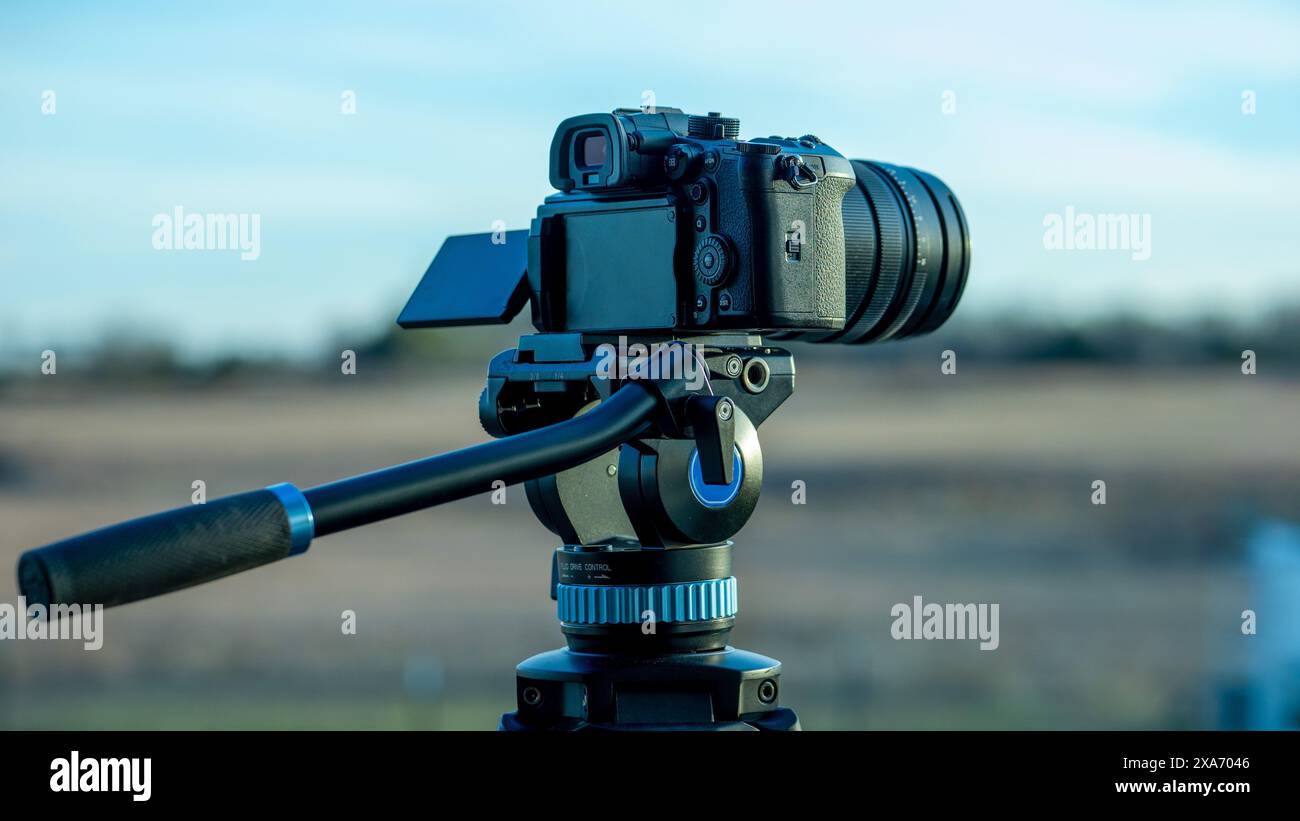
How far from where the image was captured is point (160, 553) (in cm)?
103

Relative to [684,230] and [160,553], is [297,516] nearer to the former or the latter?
[160,553]

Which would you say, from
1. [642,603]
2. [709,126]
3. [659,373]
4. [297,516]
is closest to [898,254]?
[709,126]

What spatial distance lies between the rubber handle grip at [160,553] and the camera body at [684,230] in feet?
1.64

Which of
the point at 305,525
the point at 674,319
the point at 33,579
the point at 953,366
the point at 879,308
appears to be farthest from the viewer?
the point at 953,366

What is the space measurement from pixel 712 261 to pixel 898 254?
36 centimetres

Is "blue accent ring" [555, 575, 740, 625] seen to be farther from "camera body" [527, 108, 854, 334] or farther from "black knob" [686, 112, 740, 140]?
"black knob" [686, 112, 740, 140]

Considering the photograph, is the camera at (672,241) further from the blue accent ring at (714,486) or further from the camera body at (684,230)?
the blue accent ring at (714,486)

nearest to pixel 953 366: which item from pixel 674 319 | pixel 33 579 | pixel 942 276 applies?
pixel 942 276

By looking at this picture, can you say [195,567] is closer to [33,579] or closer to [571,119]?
[33,579]

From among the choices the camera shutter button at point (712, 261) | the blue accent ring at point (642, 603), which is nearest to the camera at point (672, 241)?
the camera shutter button at point (712, 261)

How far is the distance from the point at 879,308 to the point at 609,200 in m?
0.40

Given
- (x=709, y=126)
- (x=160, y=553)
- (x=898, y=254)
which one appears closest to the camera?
(x=160, y=553)

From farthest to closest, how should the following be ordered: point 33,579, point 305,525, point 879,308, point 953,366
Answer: point 953,366 < point 879,308 < point 305,525 < point 33,579

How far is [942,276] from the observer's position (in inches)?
69.5
